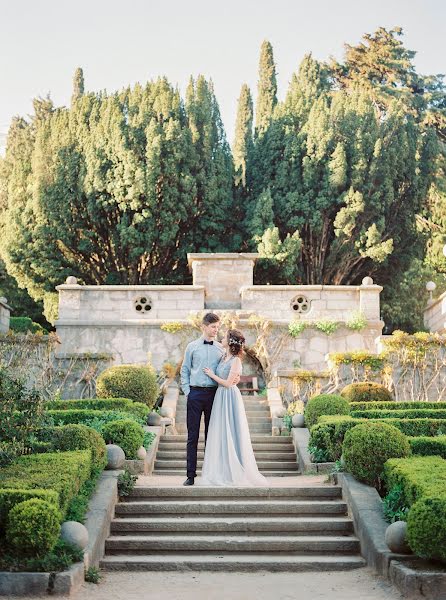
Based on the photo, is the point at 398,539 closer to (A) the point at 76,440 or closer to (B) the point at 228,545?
(B) the point at 228,545

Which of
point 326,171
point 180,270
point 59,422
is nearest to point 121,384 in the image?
point 59,422

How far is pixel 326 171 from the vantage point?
2473 cm

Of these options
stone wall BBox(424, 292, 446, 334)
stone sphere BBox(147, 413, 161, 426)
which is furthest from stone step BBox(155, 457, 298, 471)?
stone wall BBox(424, 292, 446, 334)

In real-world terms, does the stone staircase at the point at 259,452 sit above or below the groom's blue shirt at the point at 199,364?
below

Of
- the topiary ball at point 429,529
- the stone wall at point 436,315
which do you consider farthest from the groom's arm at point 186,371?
the stone wall at point 436,315

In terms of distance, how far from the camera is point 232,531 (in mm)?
7887

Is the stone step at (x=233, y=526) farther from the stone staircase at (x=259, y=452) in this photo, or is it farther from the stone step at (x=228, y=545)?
the stone staircase at (x=259, y=452)

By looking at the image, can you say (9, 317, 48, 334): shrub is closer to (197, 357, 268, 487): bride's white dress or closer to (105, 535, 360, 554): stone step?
(197, 357, 268, 487): bride's white dress

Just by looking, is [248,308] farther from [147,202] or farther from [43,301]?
[43,301]

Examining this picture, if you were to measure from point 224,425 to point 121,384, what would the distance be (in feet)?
20.0

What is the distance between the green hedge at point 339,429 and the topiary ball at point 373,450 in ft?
5.25

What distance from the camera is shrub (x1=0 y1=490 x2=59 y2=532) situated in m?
6.37

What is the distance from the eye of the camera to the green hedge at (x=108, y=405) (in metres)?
13.5

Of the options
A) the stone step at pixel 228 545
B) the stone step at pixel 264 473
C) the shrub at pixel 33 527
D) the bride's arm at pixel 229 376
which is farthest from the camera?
the stone step at pixel 264 473
